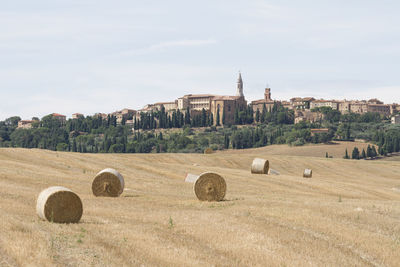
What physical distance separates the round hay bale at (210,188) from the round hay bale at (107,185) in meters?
4.75

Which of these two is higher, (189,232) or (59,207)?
(59,207)

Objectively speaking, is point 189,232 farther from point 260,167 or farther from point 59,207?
point 260,167

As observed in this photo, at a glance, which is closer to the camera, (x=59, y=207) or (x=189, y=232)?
(x=189, y=232)

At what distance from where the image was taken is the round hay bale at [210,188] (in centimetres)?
2697

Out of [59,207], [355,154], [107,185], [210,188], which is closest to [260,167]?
[210,188]

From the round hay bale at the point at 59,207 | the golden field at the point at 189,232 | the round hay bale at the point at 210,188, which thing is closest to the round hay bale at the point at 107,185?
the golden field at the point at 189,232

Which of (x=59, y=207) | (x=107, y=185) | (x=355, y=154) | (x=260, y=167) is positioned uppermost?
(x=59, y=207)

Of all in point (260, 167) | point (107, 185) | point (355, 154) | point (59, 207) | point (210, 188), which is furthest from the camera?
point (355, 154)

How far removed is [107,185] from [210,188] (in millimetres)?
5894

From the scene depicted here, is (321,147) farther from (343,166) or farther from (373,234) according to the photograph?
(373,234)

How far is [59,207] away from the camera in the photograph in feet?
58.5

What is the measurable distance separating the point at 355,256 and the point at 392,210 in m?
8.53

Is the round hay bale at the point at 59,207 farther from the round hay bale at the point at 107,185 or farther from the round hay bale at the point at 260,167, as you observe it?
the round hay bale at the point at 260,167

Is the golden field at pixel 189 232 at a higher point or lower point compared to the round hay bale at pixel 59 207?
lower
